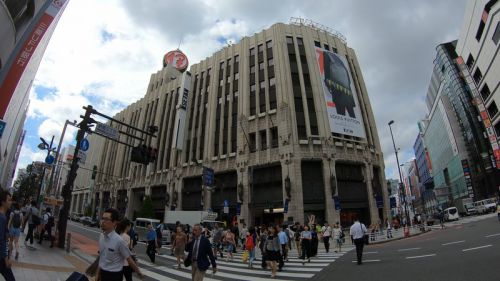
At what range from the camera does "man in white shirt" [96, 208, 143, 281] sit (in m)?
4.33

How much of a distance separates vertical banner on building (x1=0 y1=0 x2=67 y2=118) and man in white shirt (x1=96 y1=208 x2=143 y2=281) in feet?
36.5

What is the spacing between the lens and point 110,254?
14.4ft

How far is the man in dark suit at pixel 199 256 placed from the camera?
21.7 ft

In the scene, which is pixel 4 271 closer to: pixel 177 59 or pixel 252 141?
pixel 252 141

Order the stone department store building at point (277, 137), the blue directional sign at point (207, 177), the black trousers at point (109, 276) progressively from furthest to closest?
the stone department store building at point (277, 137) < the blue directional sign at point (207, 177) < the black trousers at point (109, 276)

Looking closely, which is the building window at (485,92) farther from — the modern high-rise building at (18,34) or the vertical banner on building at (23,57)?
the modern high-rise building at (18,34)

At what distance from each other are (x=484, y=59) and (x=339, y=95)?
2213 cm

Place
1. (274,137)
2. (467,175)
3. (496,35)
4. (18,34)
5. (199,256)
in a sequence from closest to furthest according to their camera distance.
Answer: (199,256), (18,34), (274,137), (496,35), (467,175)

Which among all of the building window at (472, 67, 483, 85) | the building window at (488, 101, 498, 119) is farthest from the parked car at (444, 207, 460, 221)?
the building window at (472, 67, 483, 85)

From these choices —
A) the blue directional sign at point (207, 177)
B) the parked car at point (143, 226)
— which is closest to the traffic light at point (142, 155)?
the blue directional sign at point (207, 177)

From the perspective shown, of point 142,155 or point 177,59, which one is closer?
point 142,155

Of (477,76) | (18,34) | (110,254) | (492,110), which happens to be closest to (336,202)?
(18,34)

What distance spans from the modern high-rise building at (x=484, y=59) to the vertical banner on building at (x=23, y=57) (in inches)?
1754

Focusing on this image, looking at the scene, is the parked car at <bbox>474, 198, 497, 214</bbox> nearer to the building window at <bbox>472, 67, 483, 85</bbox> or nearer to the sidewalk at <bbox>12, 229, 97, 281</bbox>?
the building window at <bbox>472, 67, 483, 85</bbox>
